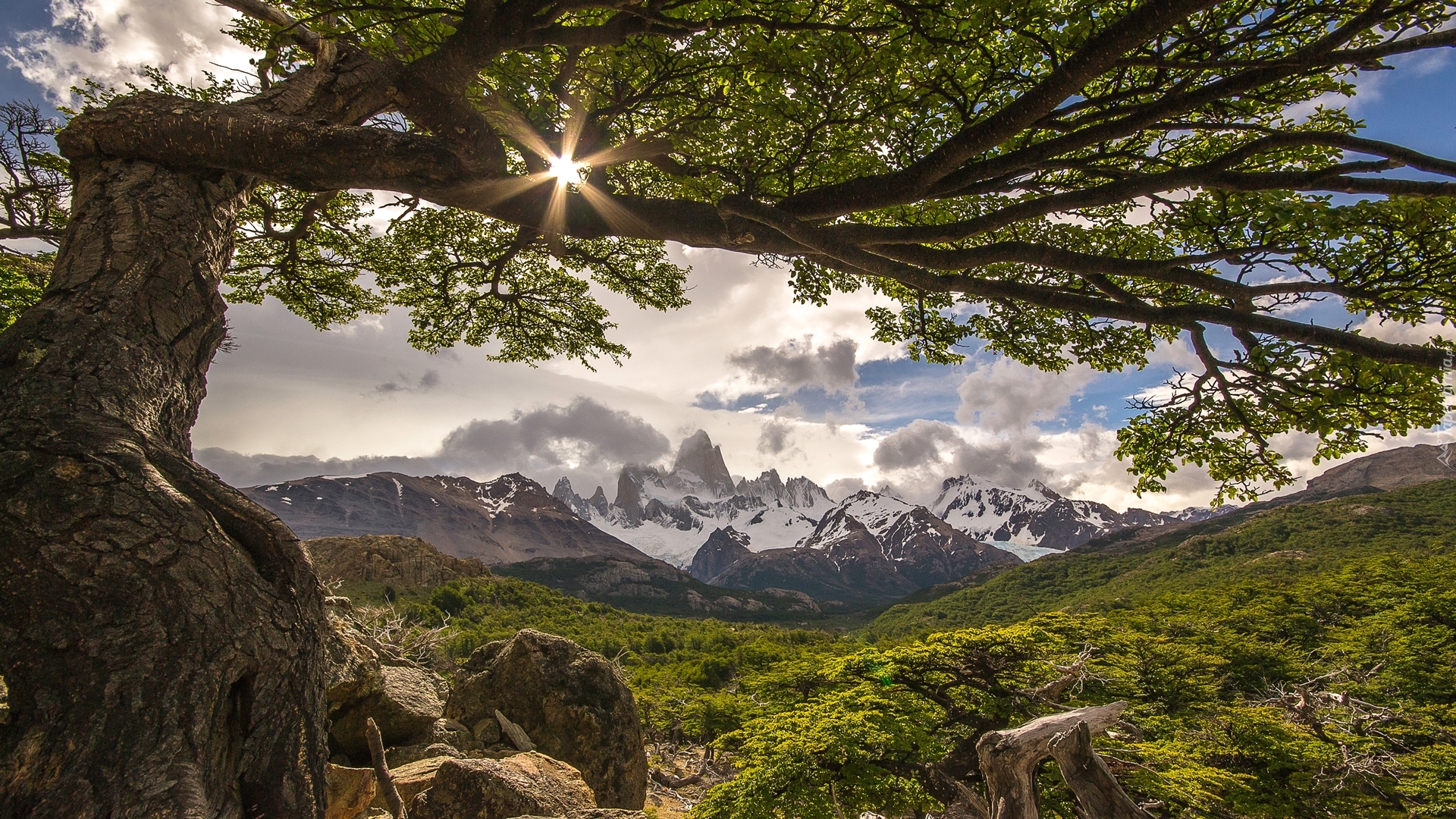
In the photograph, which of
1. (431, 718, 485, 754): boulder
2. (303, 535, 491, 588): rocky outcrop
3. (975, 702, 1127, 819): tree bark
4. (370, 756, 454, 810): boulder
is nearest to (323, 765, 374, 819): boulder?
(370, 756, 454, 810): boulder

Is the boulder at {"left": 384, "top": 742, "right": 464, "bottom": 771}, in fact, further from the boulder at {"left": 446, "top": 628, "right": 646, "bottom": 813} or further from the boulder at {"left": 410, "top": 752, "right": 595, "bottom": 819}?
the boulder at {"left": 446, "top": 628, "right": 646, "bottom": 813}

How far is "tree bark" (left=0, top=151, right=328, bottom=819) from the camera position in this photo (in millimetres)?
1957

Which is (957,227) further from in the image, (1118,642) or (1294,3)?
(1118,642)

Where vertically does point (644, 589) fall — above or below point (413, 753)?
below

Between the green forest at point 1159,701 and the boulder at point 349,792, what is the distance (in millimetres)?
6266

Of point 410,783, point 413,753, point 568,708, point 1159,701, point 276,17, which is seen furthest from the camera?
point 1159,701

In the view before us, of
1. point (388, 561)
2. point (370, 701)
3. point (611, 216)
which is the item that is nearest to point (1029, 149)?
point (611, 216)

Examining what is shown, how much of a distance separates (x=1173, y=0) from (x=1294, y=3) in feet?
8.09

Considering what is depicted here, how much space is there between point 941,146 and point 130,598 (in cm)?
543

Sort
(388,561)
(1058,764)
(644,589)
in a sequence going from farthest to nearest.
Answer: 1. (644,589)
2. (388,561)
3. (1058,764)

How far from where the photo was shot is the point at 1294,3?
4496 mm

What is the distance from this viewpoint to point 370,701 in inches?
307

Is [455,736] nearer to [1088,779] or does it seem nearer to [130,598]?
[130,598]

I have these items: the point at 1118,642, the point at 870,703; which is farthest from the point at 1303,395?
the point at 1118,642
